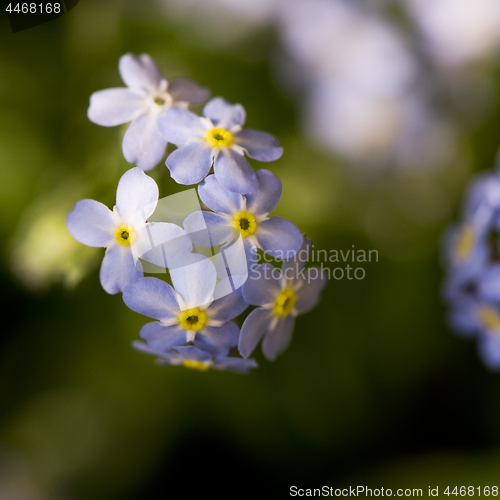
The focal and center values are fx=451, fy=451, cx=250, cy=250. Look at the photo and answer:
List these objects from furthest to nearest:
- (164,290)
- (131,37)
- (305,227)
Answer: (131,37) < (305,227) < (164,290)

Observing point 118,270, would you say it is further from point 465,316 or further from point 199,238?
point 465,316

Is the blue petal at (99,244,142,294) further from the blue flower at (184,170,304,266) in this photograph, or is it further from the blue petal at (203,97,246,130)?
the blue petal at (203,97,246,130)

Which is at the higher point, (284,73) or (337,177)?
(284,73)

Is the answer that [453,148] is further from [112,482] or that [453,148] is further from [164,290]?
[112,482]

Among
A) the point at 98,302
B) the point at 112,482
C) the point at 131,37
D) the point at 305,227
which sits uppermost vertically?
the point at 131,37

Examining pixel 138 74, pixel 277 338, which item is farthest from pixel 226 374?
pixel 138 74

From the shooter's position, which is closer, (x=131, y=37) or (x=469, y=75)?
(x=131, y=37)

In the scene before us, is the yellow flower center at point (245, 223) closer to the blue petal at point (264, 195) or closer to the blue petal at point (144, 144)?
the blue petal at point (264, 195)

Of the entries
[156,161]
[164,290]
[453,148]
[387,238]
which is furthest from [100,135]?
[453,148]

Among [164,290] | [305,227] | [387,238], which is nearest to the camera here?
[164,290]
